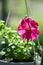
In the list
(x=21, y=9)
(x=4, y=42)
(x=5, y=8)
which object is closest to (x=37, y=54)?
(x=4, y=42)

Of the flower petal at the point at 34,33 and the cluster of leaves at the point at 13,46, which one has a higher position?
the flower petal at the point at 34,33

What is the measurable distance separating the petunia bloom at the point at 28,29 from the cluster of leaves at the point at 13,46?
0.04 m

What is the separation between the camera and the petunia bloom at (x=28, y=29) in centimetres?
122

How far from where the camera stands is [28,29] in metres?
1.23

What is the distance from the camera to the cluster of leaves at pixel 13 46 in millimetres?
1182

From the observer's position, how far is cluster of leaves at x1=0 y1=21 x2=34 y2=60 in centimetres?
118

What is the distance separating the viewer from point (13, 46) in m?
1.20

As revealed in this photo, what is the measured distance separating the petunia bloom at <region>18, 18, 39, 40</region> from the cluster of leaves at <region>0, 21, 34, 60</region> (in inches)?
1.7

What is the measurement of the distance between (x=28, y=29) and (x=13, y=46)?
0.12m

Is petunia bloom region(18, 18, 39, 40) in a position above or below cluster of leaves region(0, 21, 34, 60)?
above

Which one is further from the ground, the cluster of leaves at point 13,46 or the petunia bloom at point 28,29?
the petunia bloom at point 28,29

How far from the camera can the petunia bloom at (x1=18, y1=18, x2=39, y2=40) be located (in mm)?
1219

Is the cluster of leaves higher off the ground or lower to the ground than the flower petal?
lower

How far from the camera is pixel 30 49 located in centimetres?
123
